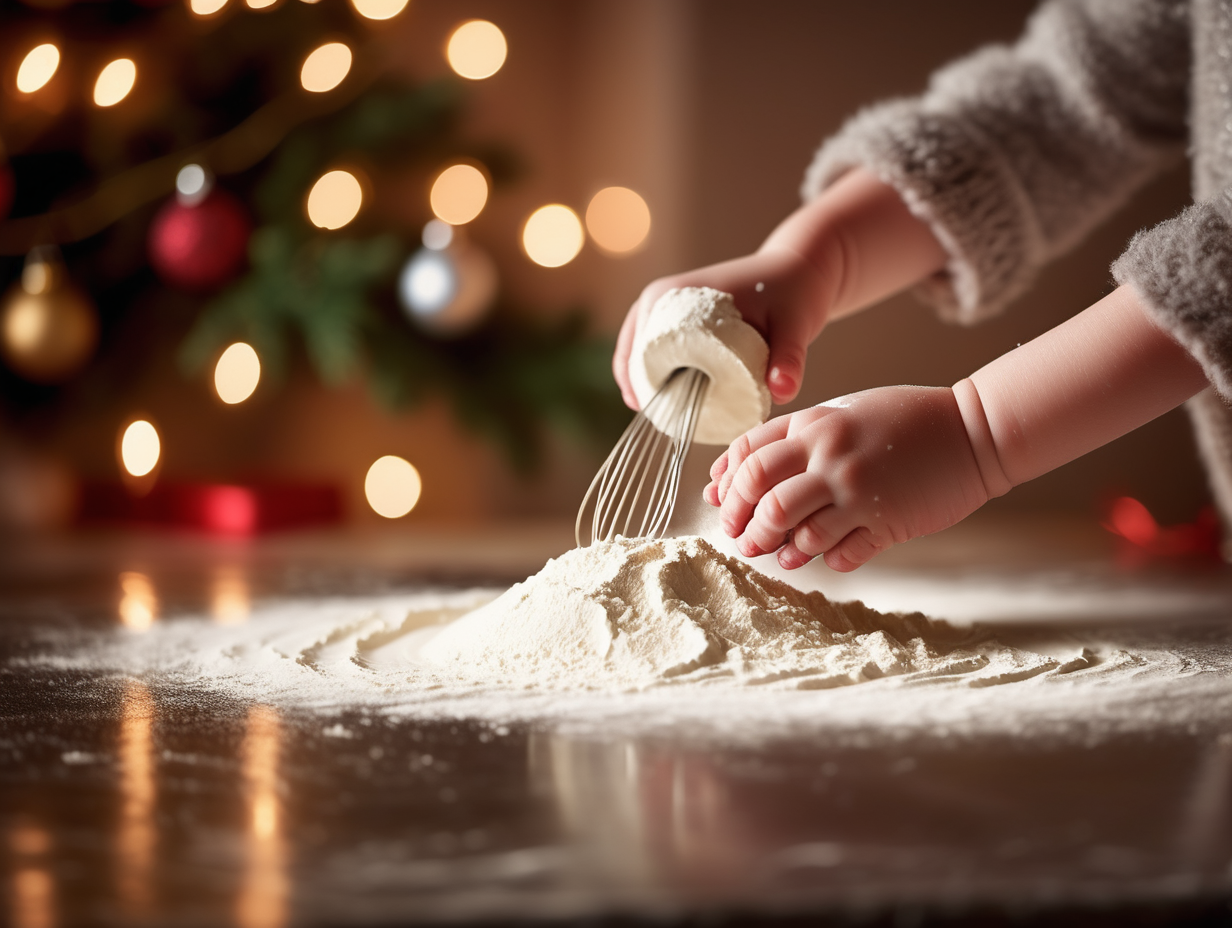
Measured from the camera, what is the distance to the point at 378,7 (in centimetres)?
141

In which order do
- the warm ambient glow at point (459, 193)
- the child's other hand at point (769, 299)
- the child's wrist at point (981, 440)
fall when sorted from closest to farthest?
1. the child's wrist at point (981, 440)
2. the child's other hand at point (769, 299)
3. the warm ambient glow at point (459, 193)

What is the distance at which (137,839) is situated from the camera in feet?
1.11

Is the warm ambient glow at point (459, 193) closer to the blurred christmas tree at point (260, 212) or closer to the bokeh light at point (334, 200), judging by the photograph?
the blurred christmas tree at point (260, 212)

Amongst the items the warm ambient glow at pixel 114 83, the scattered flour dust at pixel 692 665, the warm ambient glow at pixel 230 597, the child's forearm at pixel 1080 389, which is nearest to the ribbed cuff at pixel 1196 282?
→ the child's forearm at pixel 1080 389

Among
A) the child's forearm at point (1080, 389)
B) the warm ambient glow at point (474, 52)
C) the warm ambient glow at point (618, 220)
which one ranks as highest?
the warm ambient glow at point (474, 52)

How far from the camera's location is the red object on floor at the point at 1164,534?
1.14 metres

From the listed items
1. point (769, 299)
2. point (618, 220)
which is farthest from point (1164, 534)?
point (618, 220)

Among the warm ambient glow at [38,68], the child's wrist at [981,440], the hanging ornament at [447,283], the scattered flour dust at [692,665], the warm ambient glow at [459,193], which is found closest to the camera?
the scattered flour dust at [692,665]

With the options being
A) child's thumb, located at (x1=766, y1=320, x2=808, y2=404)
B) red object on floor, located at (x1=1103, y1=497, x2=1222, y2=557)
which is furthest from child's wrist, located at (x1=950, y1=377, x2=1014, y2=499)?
red object on floor, located at (x1=1103, y1=497, x2=1222, y2=557)

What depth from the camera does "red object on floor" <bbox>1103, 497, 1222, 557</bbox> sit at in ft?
3.73

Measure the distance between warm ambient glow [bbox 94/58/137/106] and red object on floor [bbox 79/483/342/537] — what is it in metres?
0.43

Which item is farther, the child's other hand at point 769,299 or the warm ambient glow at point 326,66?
the warm ambient glow at point 326,66

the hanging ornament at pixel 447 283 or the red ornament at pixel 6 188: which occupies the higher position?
the red ornament at pixel 6 188

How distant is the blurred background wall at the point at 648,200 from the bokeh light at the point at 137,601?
0.58 metres
